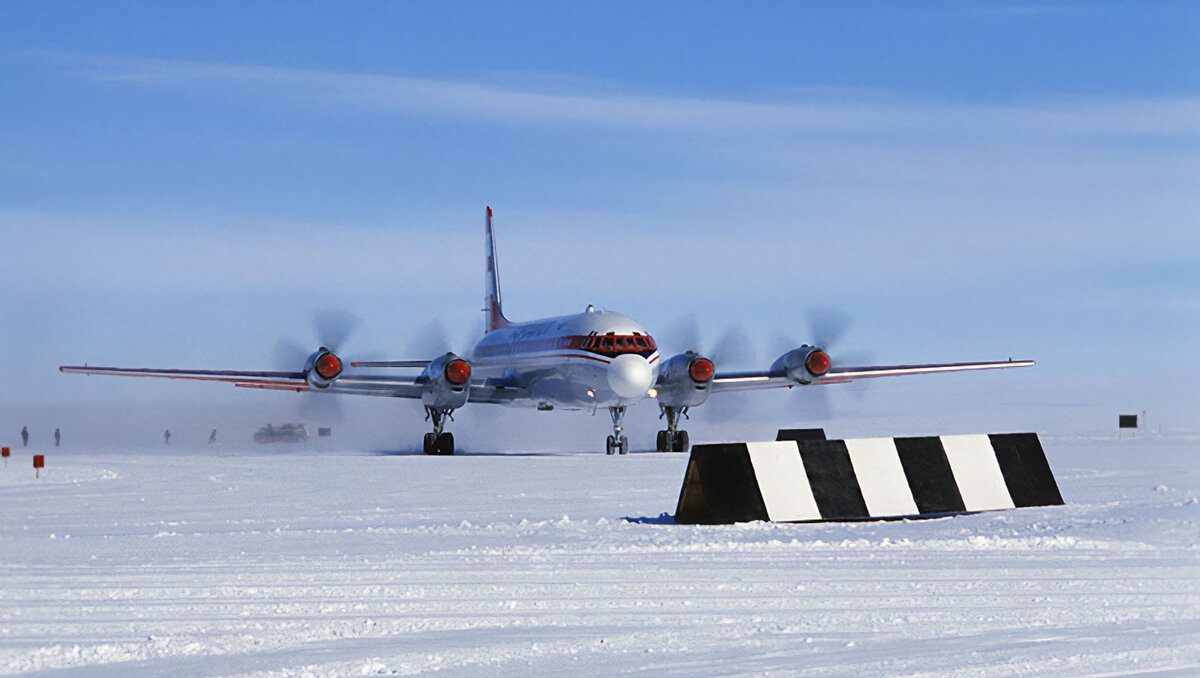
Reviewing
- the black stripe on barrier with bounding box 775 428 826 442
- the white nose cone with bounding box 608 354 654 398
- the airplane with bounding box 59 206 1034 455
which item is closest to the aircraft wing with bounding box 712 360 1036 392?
the airplane with bounding box 59 206 1034 455

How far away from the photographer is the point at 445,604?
8586 mm

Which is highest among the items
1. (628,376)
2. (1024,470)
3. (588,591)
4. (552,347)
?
(552,347)

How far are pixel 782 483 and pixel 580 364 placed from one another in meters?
24.2

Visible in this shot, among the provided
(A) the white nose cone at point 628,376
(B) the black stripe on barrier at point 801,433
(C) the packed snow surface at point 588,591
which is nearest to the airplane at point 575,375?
(A) the white nose cone at point 628,376

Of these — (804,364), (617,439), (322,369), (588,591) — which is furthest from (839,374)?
(588,591)

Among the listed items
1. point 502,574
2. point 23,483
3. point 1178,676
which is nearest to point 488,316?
point 23,483

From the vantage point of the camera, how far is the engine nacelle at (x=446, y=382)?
40.6 meters

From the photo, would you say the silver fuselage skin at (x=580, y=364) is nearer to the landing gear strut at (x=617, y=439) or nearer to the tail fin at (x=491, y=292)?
the landing gear strut at (x=617, y=439)

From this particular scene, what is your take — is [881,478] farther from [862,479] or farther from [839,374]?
[839,374]

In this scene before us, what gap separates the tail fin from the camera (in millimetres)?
60656

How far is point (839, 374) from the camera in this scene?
1695 inches

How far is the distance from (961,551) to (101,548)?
746 cm

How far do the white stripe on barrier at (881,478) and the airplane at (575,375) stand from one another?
21.8m

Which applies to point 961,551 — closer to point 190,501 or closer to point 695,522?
point 695,522
